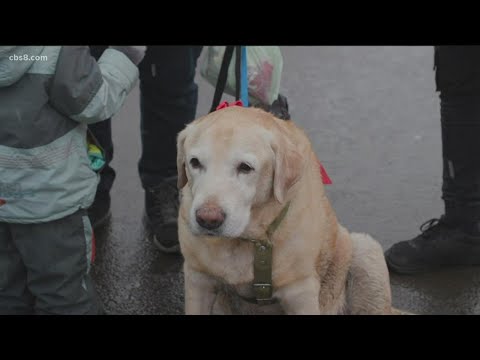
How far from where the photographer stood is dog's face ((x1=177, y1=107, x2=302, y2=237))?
7.32 ft

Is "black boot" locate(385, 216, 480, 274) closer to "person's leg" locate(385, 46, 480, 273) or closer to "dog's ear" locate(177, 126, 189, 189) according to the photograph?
"person's leg" locate(385, 46, 480, 273)

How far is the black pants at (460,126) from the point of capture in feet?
10.6

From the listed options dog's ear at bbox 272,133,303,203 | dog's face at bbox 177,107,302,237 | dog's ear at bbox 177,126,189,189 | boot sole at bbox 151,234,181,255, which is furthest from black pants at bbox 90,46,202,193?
→ dog's ear at bbox 272,133,303,203

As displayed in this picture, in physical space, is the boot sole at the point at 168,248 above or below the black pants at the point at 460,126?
below

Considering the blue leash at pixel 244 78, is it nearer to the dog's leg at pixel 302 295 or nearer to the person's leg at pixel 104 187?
the dog's leg at pixel 302 295

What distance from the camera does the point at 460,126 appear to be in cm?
341

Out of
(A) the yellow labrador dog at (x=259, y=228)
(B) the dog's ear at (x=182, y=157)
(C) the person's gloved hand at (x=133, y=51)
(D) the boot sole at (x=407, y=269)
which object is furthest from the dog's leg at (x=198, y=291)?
(D) the boot sole at (x=407, y=269)

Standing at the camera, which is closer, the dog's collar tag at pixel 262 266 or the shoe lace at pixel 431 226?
the dog's collar tag at pixel 262 266

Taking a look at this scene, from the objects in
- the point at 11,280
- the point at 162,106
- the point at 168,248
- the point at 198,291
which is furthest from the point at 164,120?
the point at 198,291

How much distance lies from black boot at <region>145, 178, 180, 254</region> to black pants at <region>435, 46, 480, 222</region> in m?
1.38

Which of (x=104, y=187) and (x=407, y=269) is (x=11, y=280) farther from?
(x=407, y=269)

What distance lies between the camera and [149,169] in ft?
12.6

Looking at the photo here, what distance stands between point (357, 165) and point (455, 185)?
3.24ft

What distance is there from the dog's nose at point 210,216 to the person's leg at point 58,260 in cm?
81
